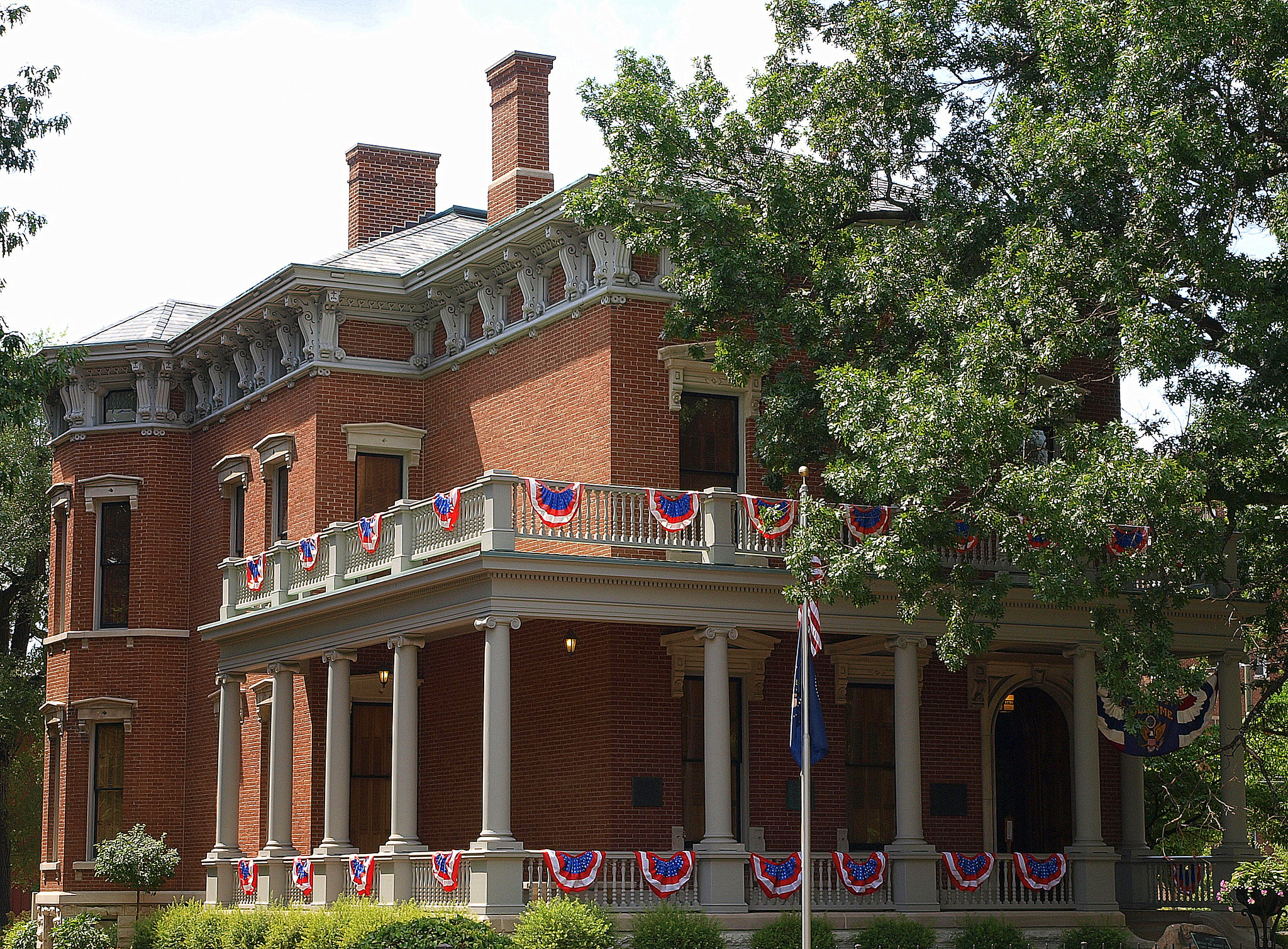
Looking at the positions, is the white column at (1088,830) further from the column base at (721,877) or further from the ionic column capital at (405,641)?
the ionic column capital at (405,641)

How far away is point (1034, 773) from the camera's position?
2922cm

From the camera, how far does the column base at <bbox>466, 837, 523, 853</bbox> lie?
21.2m

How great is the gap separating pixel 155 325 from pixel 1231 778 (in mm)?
21869

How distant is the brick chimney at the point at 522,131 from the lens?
2955 cm

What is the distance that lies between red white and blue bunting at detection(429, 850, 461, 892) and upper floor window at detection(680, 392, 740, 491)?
649 centimetres

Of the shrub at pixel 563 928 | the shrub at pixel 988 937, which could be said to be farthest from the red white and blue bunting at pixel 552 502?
the shrub at pixel 988 937

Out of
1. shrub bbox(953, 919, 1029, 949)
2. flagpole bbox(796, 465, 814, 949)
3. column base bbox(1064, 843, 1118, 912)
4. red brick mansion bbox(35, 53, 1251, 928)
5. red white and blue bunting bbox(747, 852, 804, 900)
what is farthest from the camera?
column base bbox(1064, 843, 1118, 912)

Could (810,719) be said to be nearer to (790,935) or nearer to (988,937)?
(790,935)

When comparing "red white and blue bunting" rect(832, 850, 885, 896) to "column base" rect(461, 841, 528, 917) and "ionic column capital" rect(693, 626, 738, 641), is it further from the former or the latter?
"column base" rect(461, 841, 528, 917)

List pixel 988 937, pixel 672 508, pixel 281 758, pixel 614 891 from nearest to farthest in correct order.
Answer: pixel 614 891
pixel 988 937
pixel 672 508
pixel 281 758

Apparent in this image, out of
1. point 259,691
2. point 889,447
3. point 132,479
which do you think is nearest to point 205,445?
point 132,479

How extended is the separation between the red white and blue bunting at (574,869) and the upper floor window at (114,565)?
15501 mm

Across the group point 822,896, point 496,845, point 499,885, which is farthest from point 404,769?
point 822,896

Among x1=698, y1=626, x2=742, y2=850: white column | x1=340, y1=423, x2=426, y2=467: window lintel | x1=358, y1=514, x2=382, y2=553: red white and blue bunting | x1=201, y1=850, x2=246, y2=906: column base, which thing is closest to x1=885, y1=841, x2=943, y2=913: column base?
x1=698, y1=626, x2=742, y2=850: white column
